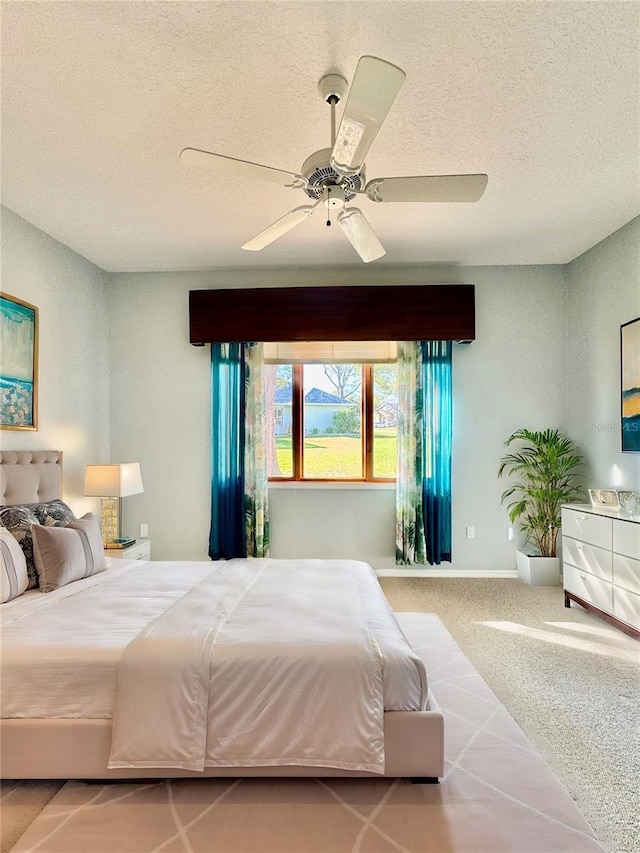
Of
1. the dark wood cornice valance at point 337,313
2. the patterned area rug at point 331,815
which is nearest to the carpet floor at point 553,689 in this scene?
the patterned area rug at point 331,815

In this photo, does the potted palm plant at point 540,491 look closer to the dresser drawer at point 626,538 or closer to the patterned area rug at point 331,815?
the dresser drawer at point 626,538

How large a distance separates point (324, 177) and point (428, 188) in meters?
0.44

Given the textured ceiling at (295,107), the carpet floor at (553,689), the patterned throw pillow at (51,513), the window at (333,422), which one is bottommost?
the carpet floor at (553,689)

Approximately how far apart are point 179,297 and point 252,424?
1388 mm

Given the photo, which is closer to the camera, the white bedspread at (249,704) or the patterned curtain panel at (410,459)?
the white bedspread at (249,704)

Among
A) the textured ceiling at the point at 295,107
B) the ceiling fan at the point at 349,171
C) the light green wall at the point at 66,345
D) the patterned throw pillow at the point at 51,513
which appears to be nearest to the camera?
the ceiling fan at the point at 349,171

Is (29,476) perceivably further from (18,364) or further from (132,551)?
(132,551)

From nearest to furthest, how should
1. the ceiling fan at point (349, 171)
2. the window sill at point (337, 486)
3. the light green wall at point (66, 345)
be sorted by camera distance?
the ceiling fan at point (349, 171)
the light green wall at point (66, 345)
the window sill at point (337, 486)

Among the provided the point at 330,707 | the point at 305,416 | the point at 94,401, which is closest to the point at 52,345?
the point at 94,401

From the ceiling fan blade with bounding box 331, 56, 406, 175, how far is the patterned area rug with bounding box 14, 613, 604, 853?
91.3 inches

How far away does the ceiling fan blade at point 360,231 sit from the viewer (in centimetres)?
253

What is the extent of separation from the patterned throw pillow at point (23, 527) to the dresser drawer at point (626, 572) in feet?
11.1

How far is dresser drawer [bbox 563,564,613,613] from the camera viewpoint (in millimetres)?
3473

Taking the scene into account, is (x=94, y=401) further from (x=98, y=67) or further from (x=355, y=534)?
(x=98, y=67)
